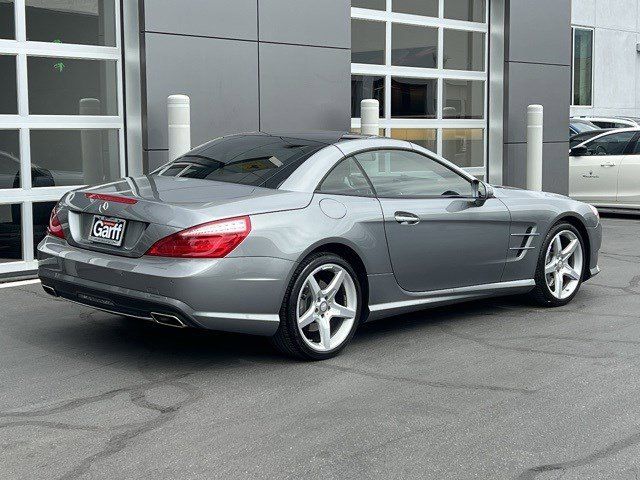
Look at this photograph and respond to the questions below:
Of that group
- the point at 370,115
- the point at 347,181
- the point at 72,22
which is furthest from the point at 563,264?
the point at 72,22

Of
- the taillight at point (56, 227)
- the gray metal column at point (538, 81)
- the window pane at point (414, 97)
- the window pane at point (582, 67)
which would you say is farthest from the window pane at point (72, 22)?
the window pane at point (582, 67)

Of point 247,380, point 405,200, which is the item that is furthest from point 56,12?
point 247,380

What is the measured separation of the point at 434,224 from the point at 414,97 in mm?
6711

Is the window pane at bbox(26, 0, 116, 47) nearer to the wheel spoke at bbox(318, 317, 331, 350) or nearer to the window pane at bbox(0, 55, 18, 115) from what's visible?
the window pane at bbox(0, 55, 18, 115)

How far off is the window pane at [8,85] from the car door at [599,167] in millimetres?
9346

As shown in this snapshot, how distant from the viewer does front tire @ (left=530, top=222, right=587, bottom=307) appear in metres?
7.80

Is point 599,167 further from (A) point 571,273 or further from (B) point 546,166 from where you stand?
(A) point 571,273

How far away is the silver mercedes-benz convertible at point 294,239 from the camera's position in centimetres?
562

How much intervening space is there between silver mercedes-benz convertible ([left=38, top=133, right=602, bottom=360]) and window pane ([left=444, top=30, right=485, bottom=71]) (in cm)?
645

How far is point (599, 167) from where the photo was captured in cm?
1558

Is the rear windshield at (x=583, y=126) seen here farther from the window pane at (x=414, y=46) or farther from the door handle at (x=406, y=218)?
the door handle at (x=406, y=218)

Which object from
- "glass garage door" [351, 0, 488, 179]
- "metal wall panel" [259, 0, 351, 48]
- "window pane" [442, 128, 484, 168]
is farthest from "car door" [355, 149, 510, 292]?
"window pane" [442, 128, 484, 168]

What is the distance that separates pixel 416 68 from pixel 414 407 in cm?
872

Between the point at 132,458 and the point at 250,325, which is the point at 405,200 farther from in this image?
the point at 132,458
